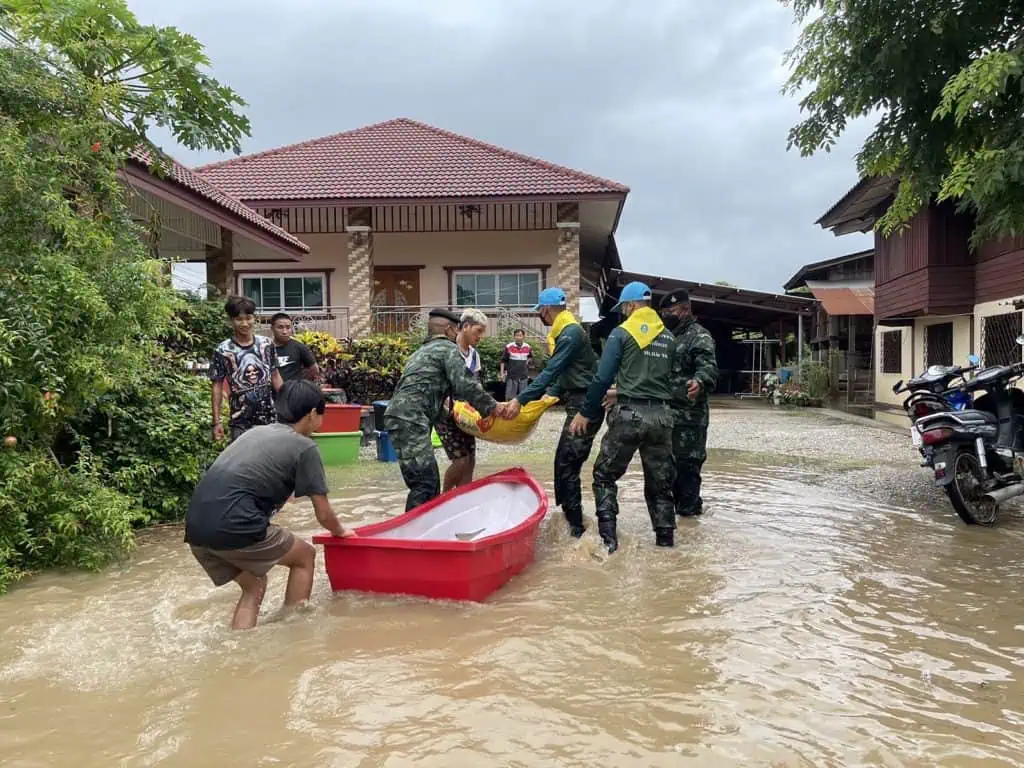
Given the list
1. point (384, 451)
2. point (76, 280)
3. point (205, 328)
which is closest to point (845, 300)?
point (384, 451)

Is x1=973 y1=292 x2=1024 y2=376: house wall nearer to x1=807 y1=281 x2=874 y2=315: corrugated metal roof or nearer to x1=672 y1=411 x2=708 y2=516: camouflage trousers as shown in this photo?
x1=807 y1=281 x2=874 y2=315: corrugated metal roof

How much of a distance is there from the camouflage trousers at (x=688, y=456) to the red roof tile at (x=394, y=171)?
12.2 meters

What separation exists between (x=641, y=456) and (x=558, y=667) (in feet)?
7.40

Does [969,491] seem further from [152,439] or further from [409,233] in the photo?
[409,233]

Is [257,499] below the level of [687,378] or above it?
below

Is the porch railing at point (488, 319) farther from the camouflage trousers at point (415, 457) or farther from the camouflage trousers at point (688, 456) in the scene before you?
the camouflage trousers at point (415, 457)

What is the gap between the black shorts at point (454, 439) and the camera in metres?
5.90

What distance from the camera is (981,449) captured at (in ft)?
20.1

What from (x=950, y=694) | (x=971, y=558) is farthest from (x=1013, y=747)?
(x=971, y=558)

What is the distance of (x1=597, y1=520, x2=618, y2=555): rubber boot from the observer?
17.8ft

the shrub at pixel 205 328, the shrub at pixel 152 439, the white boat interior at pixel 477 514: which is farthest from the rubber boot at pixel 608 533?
the shrub at pixel 205 328

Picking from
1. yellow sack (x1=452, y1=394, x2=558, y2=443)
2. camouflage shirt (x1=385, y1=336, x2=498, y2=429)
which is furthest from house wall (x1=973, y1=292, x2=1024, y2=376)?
camouflage shirt (x1=385, y1=336, x2=498, y2=429)

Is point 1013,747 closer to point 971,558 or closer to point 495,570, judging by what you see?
point 495,570

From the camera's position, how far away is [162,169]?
265 inches
